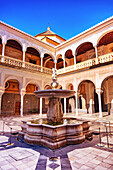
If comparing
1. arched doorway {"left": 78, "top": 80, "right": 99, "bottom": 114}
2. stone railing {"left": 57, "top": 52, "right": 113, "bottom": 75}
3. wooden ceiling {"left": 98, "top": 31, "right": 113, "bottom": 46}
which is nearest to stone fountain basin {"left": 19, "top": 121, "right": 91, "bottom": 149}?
stone railing {"left": 57, "top": 52, "right": 113, "bottom": 75}

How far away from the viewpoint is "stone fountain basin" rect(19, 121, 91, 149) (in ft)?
10.6

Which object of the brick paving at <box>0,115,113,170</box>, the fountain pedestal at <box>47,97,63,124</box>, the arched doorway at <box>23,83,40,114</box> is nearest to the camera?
the brick paving at <box>0,115,113,170</box>

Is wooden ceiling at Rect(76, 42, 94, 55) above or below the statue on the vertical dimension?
above

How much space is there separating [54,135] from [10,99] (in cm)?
1206

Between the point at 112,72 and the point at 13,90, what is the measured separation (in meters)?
11.5

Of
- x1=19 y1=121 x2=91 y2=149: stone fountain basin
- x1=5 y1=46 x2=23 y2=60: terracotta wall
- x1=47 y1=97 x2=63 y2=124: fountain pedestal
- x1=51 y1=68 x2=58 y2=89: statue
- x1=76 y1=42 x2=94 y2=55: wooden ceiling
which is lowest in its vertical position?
x1=19 y1=121 x2=91 y2=149: stone fountain basin

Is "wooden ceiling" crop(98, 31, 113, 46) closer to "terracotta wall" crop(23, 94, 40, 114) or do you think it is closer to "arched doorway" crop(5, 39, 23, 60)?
"arched doorway" crop(5, 39, 23, 60)

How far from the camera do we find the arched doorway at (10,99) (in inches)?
523

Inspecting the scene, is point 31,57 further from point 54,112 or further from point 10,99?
point 54,112

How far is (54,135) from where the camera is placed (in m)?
3.24

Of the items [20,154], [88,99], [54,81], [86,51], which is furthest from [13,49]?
[20,154]

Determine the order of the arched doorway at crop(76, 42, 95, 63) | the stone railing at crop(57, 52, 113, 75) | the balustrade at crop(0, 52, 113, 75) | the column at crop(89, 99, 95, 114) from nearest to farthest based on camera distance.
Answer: the stone railing at crop(57, 52, 113, 75), the balustrade at crop(0, 52, 113, 75), the column at crop(89, 99, 95, 114), the arched doorway at crop(76, 42, 95, 63)

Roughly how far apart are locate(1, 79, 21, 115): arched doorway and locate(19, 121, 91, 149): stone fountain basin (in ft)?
35.7

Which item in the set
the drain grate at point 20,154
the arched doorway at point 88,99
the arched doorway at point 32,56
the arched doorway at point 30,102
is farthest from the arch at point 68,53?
the drain grate at point 20,154
